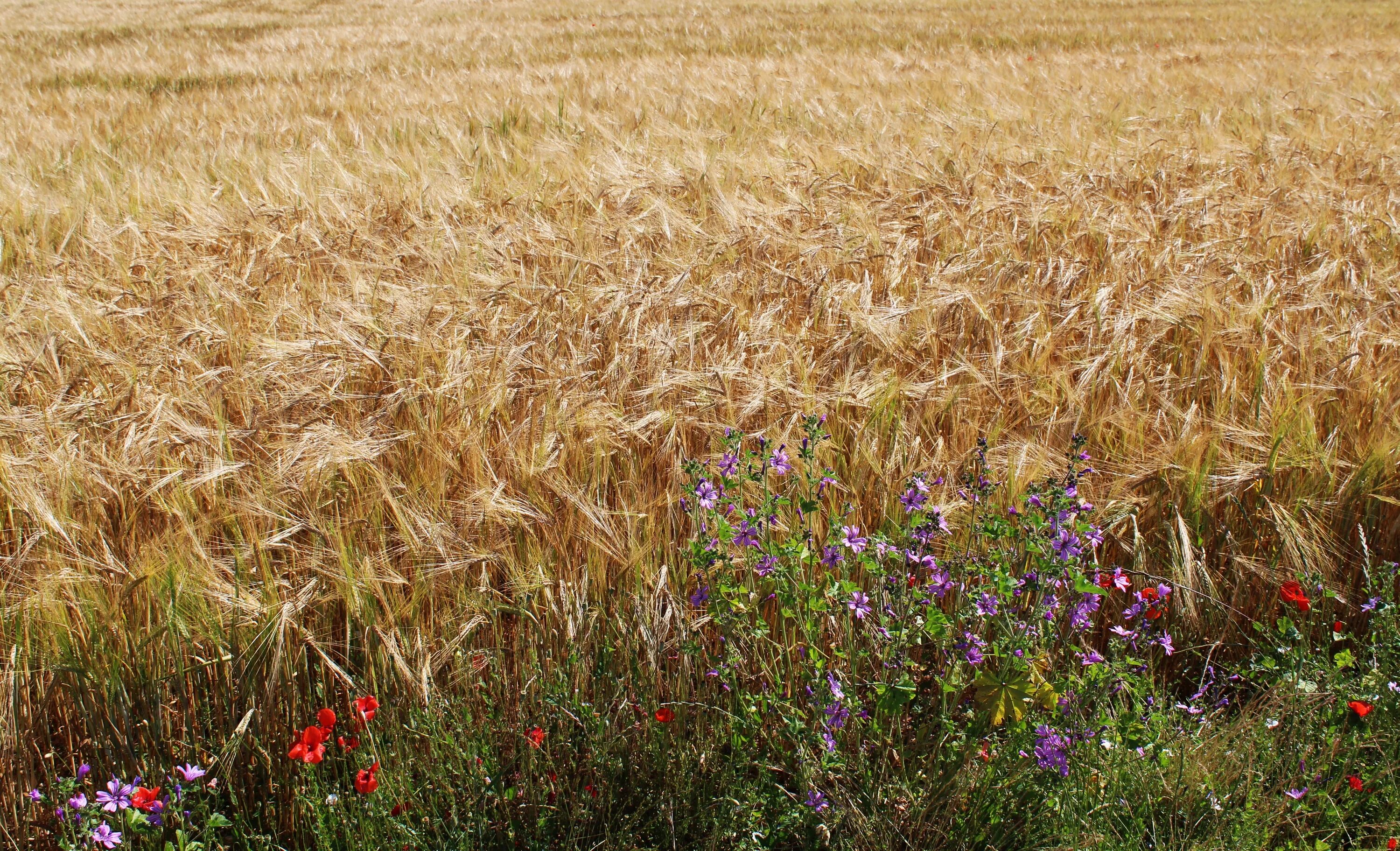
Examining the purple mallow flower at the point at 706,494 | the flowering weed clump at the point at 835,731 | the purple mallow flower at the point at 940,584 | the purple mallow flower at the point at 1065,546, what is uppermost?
the purple mallow flower at the point at 706,494

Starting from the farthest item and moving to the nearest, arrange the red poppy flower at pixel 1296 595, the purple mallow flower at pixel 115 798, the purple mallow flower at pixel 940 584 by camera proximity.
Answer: the red poppy flower at pixel 1296 595
the purple mallow flower at pixel 940 584
the purple mallow flower at pixel 115 798

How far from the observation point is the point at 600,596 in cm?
151

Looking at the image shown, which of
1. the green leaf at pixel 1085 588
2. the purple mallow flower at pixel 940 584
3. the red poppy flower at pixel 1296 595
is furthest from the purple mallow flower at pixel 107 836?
the red poppy flower at pixel 1296 595

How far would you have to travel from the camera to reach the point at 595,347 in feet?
6.89

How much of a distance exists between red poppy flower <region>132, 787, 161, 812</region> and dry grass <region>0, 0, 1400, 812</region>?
0.22 m

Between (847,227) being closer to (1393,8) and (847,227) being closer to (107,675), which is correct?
(107,675)

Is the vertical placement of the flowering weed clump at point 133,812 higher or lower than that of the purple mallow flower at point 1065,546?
lower

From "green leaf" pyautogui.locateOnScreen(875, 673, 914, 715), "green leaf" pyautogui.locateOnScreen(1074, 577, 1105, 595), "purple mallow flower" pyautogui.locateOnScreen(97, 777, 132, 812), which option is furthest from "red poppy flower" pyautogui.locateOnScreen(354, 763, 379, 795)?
"green leaf" pyautogui.locateOnScreen(1074, 577, 1105, 595)

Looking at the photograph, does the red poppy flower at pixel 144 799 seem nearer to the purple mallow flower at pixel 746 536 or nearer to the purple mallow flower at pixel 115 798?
the purple mallow flower at pixel 115 798

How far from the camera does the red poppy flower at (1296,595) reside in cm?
147

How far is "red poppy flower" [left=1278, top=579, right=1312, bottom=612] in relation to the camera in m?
A: 1.47

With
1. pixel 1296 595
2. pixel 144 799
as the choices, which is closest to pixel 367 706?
pixel 144 799

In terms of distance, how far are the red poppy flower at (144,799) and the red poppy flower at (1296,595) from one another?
1.76m

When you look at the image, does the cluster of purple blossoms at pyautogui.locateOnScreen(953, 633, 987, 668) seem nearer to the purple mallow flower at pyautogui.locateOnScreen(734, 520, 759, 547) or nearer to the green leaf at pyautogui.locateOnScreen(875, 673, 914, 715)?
the green leaf at pyautogui.locateOnScreen(875, 673, 914, 715)
